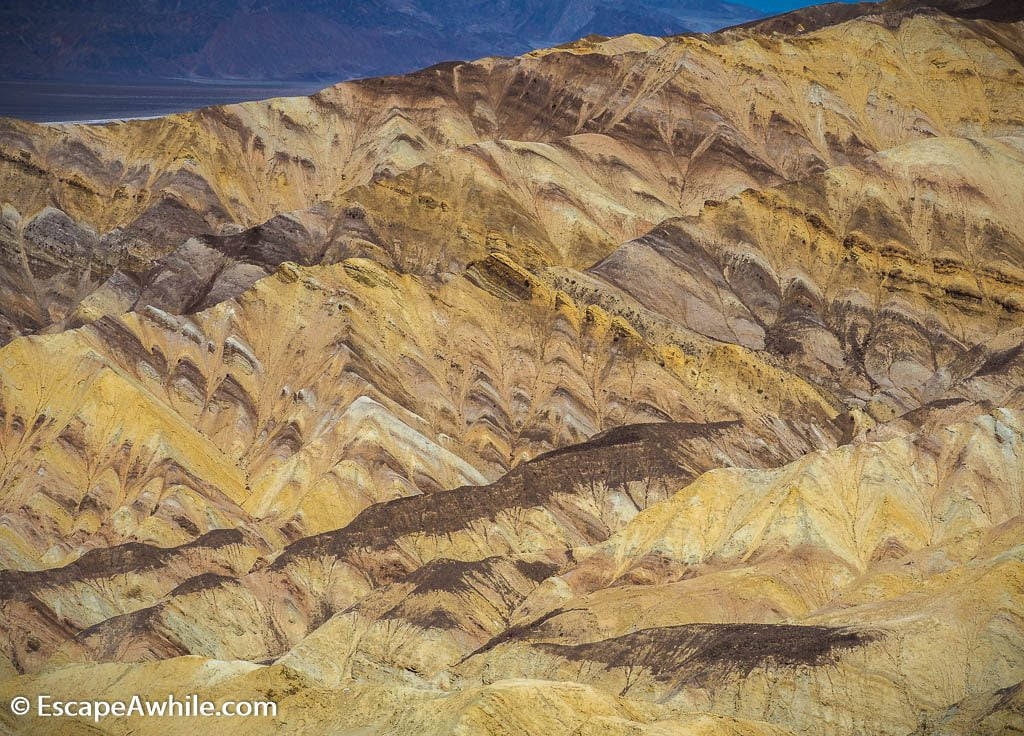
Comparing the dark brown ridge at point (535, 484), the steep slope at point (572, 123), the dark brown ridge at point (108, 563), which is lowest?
the dark brown ridge at point (108, 563)

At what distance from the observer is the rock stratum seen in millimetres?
72500

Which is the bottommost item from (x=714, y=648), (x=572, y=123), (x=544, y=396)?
(x=714, y=648)

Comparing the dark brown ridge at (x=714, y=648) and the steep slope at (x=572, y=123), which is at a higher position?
the steep slope at (x=572, y=123)

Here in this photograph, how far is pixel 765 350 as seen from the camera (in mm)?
126562

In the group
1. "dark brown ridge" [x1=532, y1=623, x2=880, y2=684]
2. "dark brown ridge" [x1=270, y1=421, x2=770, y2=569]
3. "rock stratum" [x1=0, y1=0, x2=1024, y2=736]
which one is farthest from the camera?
"dark brown ridge" [x1=270, y1=421, x2=770, y2=569]

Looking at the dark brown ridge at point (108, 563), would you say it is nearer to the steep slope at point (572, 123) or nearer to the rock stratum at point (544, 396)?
the rock stratum at point (544, 396)

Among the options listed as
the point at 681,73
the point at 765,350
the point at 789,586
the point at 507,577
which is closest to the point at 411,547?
the point at 507,577

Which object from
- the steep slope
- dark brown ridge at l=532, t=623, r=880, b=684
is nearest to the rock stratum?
dark brown ridge at l=532, t=623, r=880, b=684

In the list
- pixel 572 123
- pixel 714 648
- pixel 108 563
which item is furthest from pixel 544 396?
pixel 572 123

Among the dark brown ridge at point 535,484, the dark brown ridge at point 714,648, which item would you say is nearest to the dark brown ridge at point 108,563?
the dark brown ridge at point 535,484

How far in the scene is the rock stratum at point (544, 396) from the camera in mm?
72500

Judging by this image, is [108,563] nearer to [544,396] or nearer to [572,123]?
[544,396]

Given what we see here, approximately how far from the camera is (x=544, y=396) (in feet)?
375

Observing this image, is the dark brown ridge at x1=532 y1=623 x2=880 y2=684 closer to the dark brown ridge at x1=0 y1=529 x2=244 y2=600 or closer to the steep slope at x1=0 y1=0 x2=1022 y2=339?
the dark brown ridge at x1=0 y1=529 x2=244 y2=600
